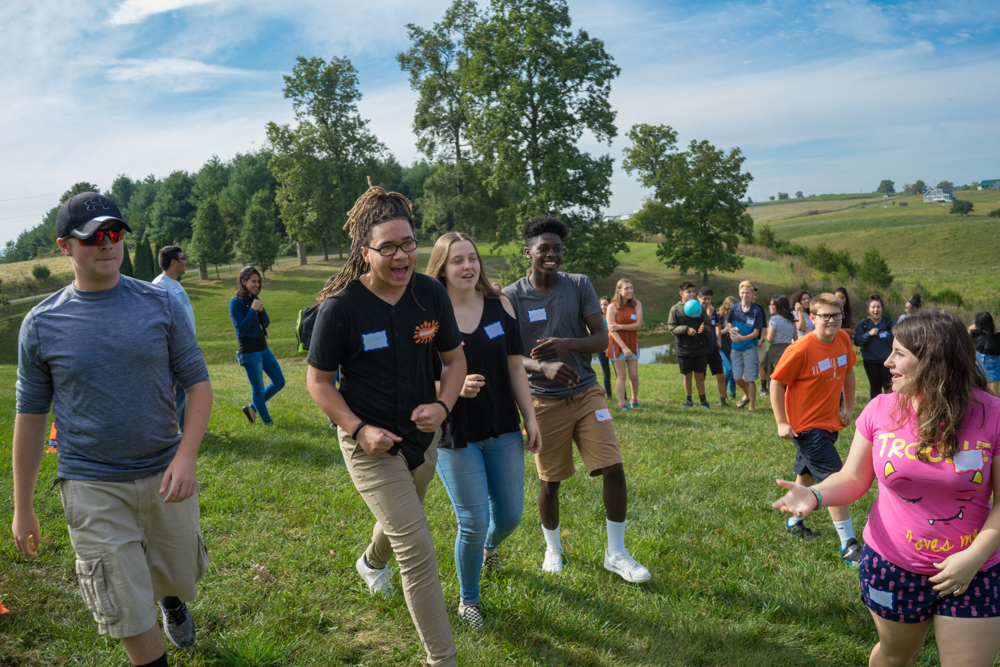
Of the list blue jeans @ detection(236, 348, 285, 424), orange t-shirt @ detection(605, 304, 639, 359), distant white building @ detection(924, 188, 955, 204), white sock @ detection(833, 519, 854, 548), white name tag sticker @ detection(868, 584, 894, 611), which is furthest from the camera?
distant white building @ detection(924, 188, 955, 204)

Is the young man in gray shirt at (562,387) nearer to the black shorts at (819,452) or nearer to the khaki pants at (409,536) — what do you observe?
the khaki pants at (409,536)

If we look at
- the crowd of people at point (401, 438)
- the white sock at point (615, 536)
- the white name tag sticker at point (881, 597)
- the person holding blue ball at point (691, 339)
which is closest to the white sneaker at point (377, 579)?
the crowd of people at point (401, 438)

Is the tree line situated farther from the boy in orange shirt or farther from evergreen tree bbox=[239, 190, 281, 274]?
the boy in orange shirt

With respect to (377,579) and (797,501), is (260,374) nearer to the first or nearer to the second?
(377,579)

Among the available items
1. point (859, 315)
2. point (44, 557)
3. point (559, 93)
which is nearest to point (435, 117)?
point (559, 93)

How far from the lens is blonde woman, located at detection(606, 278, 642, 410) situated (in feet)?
34.8

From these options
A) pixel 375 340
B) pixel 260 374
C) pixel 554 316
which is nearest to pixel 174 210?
pixel 260 374

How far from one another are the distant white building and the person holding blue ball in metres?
96.6

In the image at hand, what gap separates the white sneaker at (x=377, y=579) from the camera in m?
3.99

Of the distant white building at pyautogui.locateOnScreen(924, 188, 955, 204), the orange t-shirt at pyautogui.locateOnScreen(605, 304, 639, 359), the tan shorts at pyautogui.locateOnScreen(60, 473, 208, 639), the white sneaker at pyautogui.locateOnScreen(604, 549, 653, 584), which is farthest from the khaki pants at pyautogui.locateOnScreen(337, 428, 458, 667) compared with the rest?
the distant white building at pyautogui.locateOnScreen(924, 188, 955, 204)

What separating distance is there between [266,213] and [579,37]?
26787mm

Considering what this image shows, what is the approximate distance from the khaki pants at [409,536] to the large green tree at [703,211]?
42180mm

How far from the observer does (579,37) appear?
36.3 metres

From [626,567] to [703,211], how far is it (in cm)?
4276
